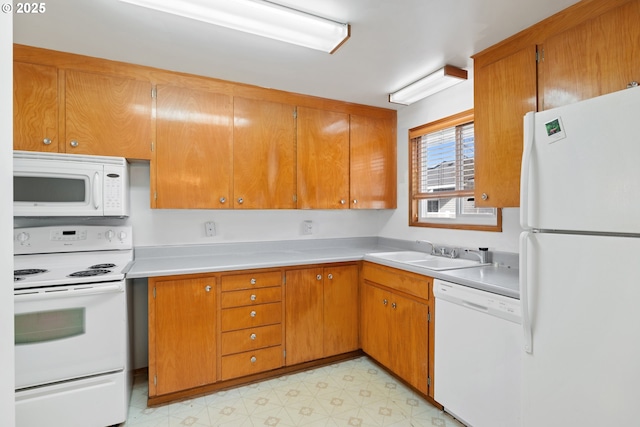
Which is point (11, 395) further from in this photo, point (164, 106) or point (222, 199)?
point (164, 106)

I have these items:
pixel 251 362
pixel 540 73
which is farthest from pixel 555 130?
pixel 251 362

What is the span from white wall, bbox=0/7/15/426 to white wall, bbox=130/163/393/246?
2098 mm

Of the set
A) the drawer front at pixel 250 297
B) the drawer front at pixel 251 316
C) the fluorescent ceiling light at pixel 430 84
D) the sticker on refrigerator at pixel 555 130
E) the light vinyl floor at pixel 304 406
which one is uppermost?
the fluorescent ceiling light at pixel 430 84

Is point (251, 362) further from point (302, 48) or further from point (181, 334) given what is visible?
point (302, 48)

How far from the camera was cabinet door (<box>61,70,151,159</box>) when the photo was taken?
2076 mm

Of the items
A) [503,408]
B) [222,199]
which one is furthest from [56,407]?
[503,408]

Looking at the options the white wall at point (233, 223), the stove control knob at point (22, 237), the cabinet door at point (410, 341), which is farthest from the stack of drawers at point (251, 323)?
the stove control knob at point (22, 237)

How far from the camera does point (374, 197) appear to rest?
3162 millimetres

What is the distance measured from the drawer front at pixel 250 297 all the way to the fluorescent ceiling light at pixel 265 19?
1.69 m

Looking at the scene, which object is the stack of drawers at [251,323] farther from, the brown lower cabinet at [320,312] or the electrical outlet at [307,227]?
the electrical outlet at [307,227]

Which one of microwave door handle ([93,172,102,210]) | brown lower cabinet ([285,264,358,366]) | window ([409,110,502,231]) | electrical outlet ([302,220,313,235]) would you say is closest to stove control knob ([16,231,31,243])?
microwave door handle ([93,172,102,210])

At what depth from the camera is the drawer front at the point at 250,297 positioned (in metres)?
2.28

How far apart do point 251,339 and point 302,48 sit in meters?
2.04

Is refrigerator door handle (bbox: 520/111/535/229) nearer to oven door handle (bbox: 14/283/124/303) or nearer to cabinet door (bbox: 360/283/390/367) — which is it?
cabinet door (bbox: 360/283/390/367)
